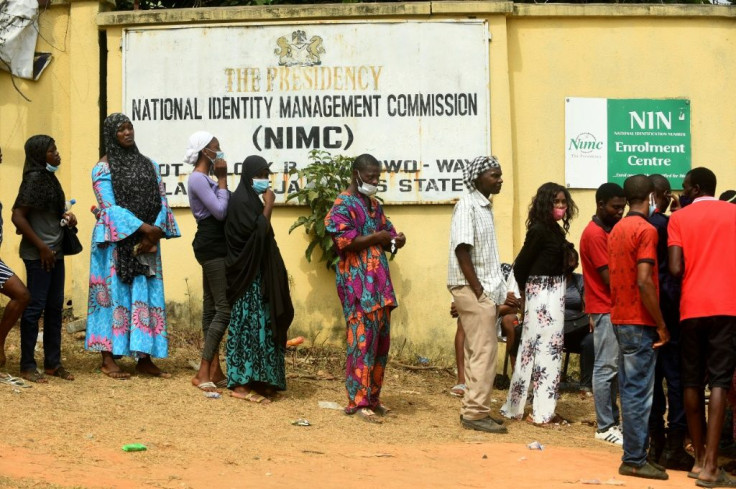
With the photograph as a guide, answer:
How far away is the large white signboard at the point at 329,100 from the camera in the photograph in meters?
10.0

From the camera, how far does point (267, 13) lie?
10102mm

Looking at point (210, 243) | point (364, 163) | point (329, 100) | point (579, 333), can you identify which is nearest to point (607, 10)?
point (329, 100)

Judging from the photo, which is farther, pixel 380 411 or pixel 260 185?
pixel 260 185

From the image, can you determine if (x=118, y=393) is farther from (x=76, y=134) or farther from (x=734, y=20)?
(x=734, y=20)

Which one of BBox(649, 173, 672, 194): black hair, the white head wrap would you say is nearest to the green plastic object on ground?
the white head wrap

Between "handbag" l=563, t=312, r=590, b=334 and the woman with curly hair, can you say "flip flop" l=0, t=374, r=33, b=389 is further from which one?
"handbag" l=563, t=312, r=590, b=334

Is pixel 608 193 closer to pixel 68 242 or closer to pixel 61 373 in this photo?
pixel 68 242

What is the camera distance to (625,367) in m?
6.61

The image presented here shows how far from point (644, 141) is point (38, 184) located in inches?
209

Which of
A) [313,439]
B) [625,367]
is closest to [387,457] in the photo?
Answer: [313,439]

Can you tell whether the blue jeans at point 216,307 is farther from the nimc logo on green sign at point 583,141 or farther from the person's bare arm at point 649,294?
the nimc logo on green sign at point 583,141

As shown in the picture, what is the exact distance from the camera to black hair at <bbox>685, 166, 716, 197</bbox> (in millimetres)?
6766

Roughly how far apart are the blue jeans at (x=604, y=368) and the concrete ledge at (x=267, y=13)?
12.0 feet

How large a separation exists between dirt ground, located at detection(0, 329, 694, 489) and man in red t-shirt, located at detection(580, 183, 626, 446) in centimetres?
21
